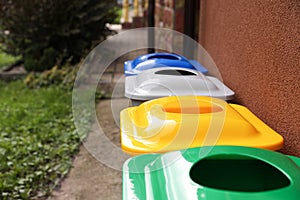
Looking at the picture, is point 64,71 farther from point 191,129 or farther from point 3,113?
point 191,129

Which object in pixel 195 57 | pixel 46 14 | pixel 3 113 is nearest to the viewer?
pixel 195 57

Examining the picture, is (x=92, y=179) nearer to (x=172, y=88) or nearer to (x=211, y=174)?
(x=172, y=88)

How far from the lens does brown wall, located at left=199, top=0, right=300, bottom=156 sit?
156 cm

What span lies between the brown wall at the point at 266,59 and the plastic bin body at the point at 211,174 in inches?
17.2

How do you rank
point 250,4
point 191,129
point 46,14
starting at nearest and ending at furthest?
1. point 191,129
2. point 250,4
3. point 46,14

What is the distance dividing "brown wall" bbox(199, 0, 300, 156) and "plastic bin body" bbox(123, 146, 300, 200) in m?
0.44

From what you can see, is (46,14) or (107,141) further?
(46,14)

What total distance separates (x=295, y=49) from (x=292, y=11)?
6.9 inches

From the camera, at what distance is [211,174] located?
123 centimetres

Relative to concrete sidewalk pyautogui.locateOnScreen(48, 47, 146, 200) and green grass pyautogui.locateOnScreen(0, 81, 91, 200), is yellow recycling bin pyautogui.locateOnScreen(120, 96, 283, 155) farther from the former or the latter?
green grass pyautogui.locateOnScreen(0, 81, 91, 200)

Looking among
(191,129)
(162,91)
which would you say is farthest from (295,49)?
(162,91)

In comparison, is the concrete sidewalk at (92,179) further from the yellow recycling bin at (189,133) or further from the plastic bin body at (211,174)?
the plastic bin body at (211,174)

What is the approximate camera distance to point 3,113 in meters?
4.73

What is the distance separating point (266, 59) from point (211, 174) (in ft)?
2.83
